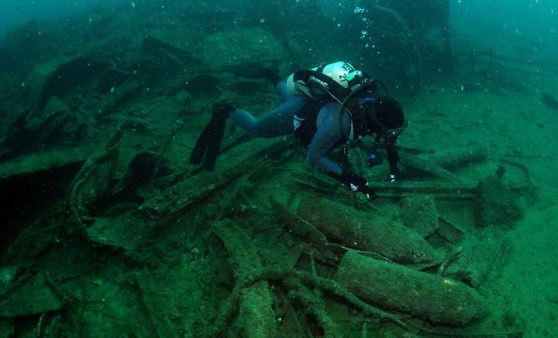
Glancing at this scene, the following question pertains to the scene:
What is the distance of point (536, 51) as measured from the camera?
65.3 ft

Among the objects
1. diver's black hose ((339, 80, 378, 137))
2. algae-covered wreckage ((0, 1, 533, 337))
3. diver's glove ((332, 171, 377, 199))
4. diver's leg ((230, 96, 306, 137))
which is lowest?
algae-covered wreckage ((0, 1, 533, 337))

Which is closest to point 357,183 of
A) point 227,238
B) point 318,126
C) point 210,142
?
point 318,126

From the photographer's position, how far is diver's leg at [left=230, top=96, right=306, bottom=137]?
16.5 feet

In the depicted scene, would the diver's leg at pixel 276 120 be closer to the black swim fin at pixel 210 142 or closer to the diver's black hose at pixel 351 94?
the black swim fin at pixel 210 142

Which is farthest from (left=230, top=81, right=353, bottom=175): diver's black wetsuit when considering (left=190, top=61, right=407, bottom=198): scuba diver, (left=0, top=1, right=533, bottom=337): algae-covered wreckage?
(left=0, top=1, right=533, bottom=337): algae-covered wreckage

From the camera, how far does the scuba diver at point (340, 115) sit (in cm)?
376

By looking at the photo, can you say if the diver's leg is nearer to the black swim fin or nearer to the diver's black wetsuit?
the diver's black wetsuit

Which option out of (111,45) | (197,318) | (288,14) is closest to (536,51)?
(288,14)

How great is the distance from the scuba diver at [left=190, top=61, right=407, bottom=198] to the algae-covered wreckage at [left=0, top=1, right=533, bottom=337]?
1.72ft

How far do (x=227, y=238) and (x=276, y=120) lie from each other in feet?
6.92

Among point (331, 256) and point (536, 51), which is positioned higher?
point (331, 256)

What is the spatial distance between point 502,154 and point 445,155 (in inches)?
100

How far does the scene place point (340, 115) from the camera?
3904 mm

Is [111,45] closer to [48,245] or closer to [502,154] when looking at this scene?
[48,245]
